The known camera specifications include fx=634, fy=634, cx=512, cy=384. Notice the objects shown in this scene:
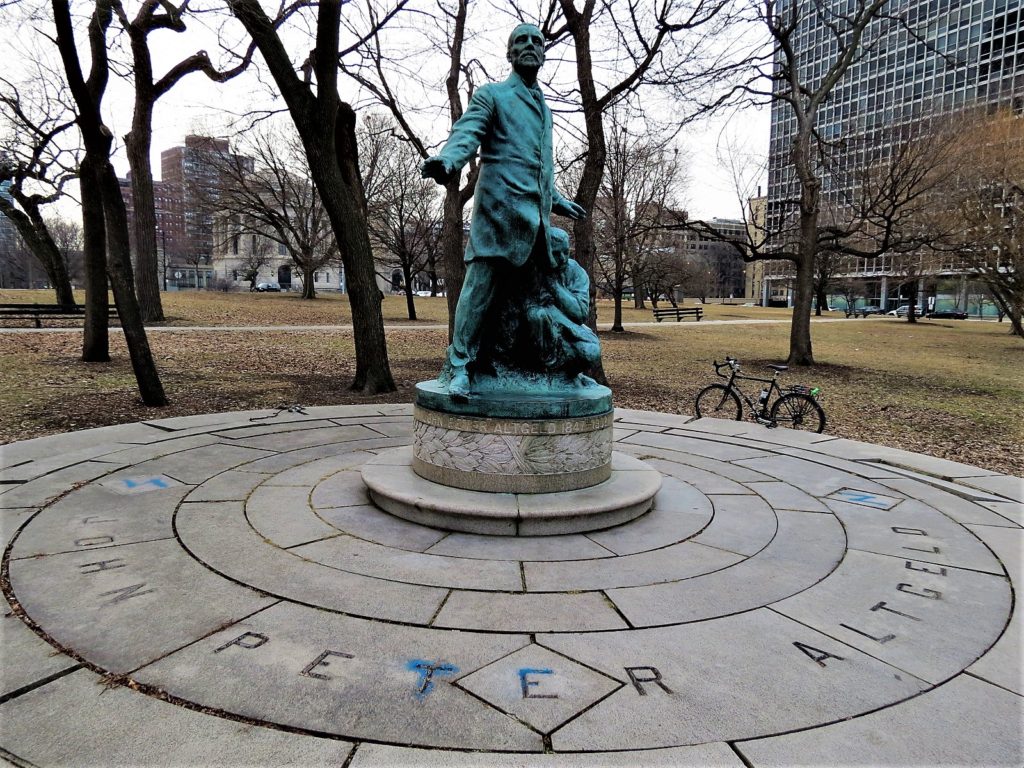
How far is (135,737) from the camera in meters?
2.38

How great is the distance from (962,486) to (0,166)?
31.1 metres

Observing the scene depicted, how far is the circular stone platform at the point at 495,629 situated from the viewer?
97.1 inches

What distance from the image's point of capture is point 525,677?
287 cm

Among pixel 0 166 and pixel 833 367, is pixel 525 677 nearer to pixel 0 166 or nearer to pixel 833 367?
pixel 833 367

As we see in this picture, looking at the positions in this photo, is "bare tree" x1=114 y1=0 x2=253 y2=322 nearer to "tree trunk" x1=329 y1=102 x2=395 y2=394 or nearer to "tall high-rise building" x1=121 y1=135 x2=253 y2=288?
"tree trunk" x1=329 y1=102 x2=395 y2=394

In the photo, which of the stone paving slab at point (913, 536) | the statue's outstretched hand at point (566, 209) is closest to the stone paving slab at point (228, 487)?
the statue's outstretched hand at point (566, 209)

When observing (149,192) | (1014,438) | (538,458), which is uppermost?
(149,192)

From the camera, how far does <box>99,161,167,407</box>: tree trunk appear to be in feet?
30.6

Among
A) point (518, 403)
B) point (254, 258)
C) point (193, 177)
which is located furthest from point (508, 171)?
point (254, 258)

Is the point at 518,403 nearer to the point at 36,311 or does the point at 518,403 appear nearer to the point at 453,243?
the point at 453,243

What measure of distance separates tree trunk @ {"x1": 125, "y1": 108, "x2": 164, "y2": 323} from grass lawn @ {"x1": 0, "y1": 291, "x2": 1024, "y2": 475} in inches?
50.5

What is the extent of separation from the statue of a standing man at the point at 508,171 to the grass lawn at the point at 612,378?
6.49 metres

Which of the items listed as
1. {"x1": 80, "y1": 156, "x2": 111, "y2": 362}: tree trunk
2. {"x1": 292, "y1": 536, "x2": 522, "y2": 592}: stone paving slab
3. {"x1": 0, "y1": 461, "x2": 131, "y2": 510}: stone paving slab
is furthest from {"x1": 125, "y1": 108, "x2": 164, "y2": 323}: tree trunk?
{"x1": 292, "y1": 536, "x2": 522, "y2": 592}: stone paving slab

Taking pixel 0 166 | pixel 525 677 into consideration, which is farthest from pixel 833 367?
pixel 0 166
